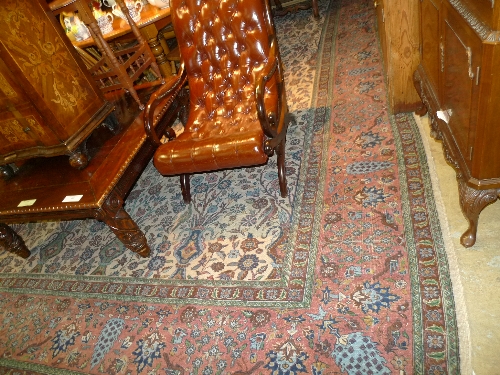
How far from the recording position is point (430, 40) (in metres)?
1.83

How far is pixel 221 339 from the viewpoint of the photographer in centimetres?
174

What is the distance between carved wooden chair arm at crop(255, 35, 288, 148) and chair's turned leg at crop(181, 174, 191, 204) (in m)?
0.81

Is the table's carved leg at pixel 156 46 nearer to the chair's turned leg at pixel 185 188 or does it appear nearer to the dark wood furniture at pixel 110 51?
the dark wood furniture at pixel 110 51

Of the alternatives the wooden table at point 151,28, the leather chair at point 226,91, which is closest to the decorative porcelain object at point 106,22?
the wooden table at point 151,28

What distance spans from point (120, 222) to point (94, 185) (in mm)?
301

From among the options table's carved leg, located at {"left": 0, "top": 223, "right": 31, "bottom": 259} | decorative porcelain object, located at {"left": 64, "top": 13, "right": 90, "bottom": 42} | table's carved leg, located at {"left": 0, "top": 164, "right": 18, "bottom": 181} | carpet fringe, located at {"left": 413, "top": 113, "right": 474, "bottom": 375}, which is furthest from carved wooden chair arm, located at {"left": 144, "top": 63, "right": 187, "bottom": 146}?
decorative porcelain object, located at {"left": 64, "top": 13, "right": 90, "bottom": 42}

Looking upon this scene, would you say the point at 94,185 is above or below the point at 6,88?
below

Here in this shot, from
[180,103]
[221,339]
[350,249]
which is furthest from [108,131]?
[350,249]

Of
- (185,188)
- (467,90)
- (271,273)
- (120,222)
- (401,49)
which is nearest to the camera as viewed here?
(467,90)

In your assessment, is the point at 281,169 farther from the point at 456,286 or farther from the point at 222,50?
the point at 456,286

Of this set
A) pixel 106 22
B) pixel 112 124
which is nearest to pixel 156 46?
pixel 106 22

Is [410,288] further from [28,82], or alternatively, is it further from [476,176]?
[28,82]

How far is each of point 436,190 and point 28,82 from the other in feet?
8.52

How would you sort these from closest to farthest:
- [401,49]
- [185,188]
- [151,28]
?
[401,49], [185,188], [151,28]
